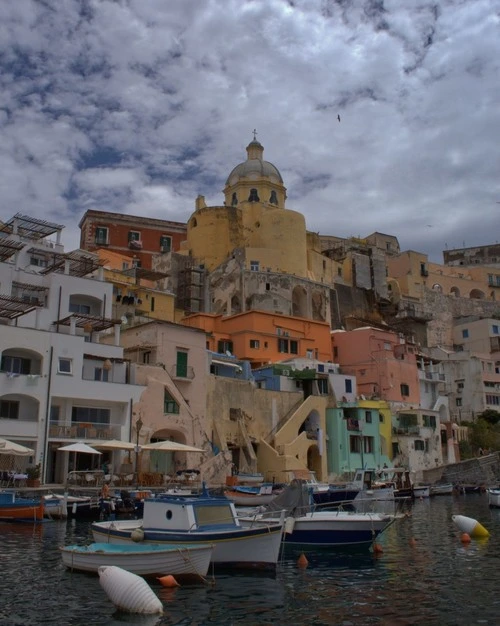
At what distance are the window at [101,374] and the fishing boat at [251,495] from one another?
9986mm

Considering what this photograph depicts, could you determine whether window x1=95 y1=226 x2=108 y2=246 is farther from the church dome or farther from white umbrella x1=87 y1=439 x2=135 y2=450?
white umbrella x1=87 y1=439 x2=135 y2=450

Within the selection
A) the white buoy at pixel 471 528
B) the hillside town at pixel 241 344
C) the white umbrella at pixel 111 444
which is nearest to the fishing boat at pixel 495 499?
the hillside town at pixel 241 344

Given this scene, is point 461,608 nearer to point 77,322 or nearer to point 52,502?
point 52,502

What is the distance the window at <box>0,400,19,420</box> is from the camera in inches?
1359

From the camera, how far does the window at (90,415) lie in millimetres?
36844

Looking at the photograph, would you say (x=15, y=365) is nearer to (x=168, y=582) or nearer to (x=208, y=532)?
(x=208, y=532)

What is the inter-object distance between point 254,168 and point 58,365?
4893cm

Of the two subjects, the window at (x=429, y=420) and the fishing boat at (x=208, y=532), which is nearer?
the fishing boat at (x=208, y=532)

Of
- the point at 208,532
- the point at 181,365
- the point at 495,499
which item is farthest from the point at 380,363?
the point at 208,532

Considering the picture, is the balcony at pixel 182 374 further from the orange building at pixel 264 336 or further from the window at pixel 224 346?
the window at pixel 224 346

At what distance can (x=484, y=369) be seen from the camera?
7306cm

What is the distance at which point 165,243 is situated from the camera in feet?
270

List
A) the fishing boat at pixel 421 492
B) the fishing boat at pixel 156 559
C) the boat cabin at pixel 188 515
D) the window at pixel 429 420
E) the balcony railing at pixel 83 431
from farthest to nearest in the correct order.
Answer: the window at pixel 429 420 → the fishing boat at pixel 421 492 → the balcony railing at pixel 83 431 → the boat cabin at pixel 188 515 → the fishing boat at pixel 156 559

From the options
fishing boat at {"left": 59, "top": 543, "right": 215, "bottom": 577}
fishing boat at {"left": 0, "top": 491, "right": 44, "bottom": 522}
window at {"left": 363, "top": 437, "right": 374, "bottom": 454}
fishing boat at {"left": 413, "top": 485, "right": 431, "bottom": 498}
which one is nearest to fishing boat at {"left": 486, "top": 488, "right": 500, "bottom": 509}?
fishing boat at {"left": 413, "top": 485, "right": 431, "bottom": 498}
